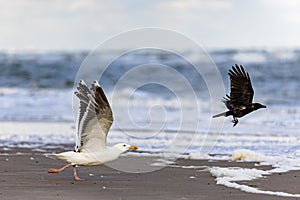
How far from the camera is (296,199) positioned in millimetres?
7320

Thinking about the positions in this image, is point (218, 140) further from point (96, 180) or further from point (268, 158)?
point (96, 180)

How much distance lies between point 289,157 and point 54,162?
3580 mm

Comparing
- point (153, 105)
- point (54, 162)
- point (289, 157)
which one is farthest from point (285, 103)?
point (54, 162)

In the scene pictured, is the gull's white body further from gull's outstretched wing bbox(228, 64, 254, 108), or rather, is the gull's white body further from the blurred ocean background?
the blurred ocean background

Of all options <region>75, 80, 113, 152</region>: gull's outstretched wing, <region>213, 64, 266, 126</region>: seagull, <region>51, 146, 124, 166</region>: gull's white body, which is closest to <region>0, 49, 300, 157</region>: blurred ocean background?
<region>213, 64, 266, 126</region>: seagull

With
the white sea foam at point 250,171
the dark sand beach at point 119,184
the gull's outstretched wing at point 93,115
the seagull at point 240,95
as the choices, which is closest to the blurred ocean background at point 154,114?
the white sea foam at point 250,171

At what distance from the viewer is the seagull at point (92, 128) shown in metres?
8.45

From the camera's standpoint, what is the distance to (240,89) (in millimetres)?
10758

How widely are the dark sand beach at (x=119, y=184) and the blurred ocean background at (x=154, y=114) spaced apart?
8.23 ft

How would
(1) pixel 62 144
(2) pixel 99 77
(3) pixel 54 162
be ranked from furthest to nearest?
(2) pixel 99 77
(1) pixel 62 144
(3) pixel 54 162

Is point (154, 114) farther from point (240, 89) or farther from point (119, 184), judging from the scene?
point (119, 184)

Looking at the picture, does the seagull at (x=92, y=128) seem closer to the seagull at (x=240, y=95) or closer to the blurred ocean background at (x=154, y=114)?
the seagull at (x=240, y=95)

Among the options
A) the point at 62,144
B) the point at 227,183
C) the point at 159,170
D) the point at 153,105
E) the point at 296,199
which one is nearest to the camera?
the point at 296,199

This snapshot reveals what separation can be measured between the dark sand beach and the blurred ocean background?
8.23 feet
